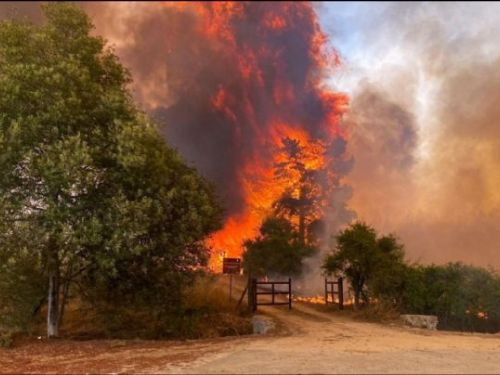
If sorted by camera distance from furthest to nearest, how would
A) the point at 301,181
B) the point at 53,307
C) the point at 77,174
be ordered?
the point at 301,181, the point at 53,307, the point at 77,174

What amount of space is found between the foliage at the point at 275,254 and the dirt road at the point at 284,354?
28121mm

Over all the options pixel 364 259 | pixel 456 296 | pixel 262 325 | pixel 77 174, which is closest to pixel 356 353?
pixel 262 325

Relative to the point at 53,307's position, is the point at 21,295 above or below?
above

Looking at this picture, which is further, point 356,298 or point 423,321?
point 356,298

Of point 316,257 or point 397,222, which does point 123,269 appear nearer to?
point 316,257

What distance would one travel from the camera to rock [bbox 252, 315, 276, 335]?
70.8 feet

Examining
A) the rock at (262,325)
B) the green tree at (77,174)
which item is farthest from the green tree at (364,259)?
the green tree at (77,174)

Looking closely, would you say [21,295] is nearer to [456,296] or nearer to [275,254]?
[456,296]

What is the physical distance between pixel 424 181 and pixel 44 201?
4372 centimetres

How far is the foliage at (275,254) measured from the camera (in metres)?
49.8

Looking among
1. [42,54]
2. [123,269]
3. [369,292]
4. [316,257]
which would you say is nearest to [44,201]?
[123,269]

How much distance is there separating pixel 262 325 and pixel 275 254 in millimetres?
28104

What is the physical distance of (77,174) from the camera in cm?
1692

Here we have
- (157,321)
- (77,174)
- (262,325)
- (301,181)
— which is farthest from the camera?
(301,181)
